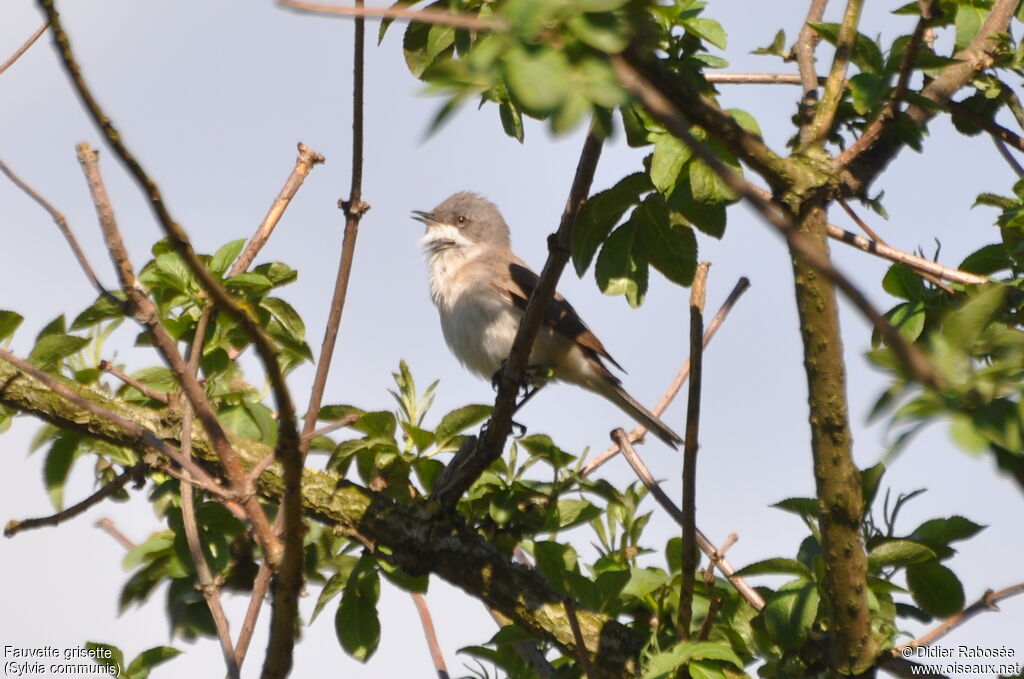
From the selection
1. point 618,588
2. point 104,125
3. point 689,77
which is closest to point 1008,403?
point 104,125

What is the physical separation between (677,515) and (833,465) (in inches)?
29.5

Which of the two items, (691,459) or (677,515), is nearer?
(691,459)

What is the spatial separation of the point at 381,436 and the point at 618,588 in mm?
959

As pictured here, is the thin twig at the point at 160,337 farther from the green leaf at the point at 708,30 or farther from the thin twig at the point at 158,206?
the green leaf at the point at 708,30

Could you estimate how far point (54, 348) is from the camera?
136 inches

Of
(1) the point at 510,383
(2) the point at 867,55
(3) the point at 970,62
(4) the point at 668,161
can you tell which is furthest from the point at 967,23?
(1) the point at 510,383

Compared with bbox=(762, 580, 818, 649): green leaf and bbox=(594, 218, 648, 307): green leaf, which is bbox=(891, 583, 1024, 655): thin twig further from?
bbox=(594, 218, 648, 307): green leaf

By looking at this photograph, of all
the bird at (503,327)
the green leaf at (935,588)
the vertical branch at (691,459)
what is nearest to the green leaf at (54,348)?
the vertical branch at (691,459)

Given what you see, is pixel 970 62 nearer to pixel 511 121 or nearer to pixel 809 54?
pixel 809 54

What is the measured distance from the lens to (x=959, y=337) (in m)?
1.53

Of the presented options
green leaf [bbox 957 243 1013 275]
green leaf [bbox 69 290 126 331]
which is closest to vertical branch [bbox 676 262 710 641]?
green leaf [bbox 957 243 1013 275]

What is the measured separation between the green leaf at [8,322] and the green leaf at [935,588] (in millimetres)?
2771

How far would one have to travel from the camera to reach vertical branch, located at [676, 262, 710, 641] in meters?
2.98

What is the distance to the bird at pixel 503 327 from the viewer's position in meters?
6.93
